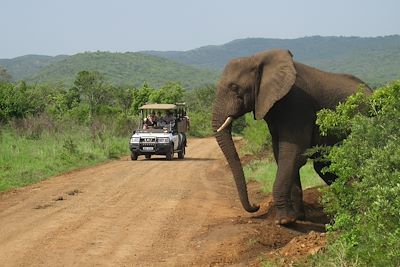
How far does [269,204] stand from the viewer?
1211cm

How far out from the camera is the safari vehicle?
25203mm

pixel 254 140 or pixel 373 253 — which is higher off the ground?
pixel 373 253

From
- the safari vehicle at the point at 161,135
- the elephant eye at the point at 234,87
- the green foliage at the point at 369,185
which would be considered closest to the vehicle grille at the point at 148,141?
the safari vehicle at the point at 161,135

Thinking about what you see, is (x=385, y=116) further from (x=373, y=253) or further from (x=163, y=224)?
(x=163, y=224)

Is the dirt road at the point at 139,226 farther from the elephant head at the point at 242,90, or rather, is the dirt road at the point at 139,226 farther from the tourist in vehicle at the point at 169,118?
the tourist in vehicle at the point at 169,118

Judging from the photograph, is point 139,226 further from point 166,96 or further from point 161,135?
point 166,96

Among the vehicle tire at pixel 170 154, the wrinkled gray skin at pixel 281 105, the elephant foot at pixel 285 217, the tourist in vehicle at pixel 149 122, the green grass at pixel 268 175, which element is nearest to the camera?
the elephant foot at pixel 285 217

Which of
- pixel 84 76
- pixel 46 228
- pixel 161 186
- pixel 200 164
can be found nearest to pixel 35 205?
pixel 46 228

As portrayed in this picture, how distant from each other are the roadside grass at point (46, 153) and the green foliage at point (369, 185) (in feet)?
33.9

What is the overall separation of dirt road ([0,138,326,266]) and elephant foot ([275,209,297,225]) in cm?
12

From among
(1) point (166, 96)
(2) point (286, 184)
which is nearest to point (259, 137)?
(2) point (286, 184)

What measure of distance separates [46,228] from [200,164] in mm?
13729

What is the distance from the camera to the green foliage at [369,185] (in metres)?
5.82

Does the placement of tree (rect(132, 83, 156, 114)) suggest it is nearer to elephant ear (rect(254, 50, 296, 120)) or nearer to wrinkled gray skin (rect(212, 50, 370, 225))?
wrinkled gray skin (rect(212, 50, 370, 225))
